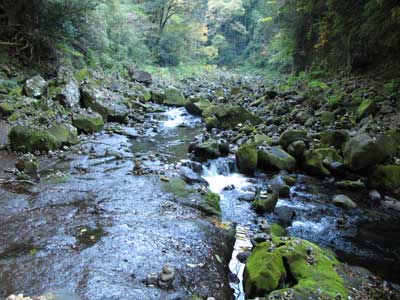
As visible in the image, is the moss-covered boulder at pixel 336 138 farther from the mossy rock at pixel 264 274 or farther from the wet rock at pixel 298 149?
the mossy rock at pixel 264 274

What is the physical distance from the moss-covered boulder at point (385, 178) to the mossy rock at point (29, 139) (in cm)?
705

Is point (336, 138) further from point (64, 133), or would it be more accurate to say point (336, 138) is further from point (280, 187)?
point (64, 133)

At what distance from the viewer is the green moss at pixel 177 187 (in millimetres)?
6258

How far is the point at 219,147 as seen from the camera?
9.28 meters

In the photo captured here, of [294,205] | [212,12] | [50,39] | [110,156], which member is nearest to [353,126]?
[294,205]

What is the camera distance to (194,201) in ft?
19.6

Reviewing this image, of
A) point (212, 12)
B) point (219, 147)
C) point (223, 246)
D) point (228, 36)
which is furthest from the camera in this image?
point (228, 36)

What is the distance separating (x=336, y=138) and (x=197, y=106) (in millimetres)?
7389

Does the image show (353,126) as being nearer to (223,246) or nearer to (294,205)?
(294,205)

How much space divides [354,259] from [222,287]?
Result: 217 centimetres

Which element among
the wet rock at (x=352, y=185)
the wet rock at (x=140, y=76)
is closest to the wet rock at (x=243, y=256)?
the wet rock at (x=352, y=185)

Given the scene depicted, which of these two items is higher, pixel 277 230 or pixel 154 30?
pixel 154 30

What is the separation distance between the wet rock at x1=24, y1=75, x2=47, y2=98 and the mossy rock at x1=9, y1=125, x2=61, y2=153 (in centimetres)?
269

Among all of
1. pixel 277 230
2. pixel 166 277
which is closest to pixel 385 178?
pixel 277 230
